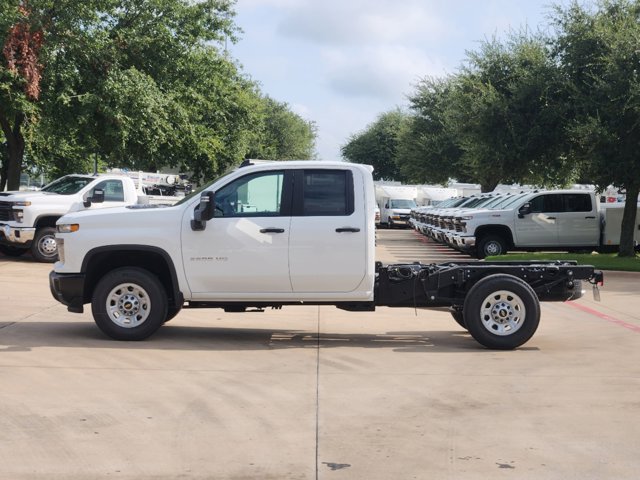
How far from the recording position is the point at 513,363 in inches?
389

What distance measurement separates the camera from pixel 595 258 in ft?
80.0

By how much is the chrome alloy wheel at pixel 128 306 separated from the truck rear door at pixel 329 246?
1713 millimetres

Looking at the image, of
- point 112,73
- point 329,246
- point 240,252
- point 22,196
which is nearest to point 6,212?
point 22,196

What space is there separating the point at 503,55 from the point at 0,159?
2224 centimetres

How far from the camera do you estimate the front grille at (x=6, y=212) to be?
2065cm

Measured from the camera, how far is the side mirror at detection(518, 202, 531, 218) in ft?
84.3

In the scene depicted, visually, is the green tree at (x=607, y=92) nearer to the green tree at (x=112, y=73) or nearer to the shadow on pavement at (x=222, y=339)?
the green tree at (x=112, y=73)

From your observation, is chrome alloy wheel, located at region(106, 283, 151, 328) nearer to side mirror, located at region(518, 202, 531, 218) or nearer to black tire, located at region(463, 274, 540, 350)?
black tire, located at region(463, 274, 540, 350)

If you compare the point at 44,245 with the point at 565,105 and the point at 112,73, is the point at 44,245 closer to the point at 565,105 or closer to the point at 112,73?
the point at 112,73

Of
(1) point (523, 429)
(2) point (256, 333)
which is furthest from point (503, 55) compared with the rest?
(1) point (523, 429)

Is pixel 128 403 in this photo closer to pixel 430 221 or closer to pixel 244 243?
pixel 244 243

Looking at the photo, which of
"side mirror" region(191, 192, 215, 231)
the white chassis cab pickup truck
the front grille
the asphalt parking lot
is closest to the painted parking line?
the asphalt parking lot

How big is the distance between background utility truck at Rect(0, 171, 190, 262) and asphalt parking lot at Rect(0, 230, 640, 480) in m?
8.06

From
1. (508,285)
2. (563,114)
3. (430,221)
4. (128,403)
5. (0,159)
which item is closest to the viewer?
(128,403)
